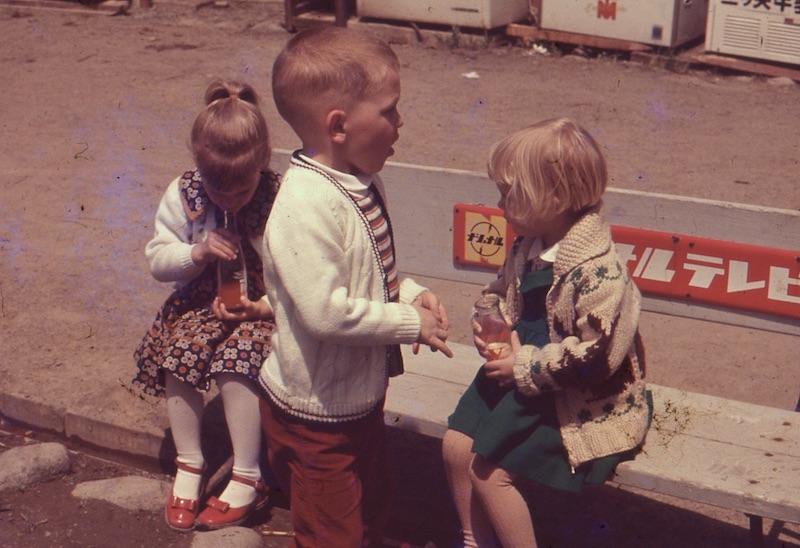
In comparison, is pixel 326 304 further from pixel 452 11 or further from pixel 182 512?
pixel 452 11

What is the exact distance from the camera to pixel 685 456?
104 inches

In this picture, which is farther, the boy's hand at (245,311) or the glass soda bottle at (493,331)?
the boy's hand at (245,311)

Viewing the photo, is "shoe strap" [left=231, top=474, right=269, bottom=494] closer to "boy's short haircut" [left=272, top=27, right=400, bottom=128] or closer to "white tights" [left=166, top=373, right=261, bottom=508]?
"white tights" [left=166, top=373, right=261, bottom=508]

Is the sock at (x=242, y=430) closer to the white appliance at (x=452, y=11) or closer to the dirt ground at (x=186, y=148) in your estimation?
the dirt ground at (x=186, y=148)

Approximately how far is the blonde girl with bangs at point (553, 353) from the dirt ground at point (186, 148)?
0.67 m

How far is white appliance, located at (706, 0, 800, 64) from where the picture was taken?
816 cm

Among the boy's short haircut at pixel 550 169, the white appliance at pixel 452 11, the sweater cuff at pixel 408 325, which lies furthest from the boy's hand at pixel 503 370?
the white appliance at pixel 452 11

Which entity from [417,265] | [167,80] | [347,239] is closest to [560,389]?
[347,239]

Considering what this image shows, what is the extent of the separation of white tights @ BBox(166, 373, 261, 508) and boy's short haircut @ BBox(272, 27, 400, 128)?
97cm

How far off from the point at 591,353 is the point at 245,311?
106 cm

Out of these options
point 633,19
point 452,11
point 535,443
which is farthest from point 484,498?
point 452,11

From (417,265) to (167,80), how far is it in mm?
5844

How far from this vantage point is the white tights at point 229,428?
118 inches

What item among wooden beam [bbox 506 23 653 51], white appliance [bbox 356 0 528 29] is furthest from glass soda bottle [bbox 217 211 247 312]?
white appliance [bbox 356 0 528 29]
